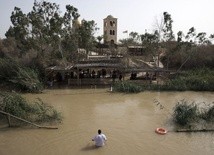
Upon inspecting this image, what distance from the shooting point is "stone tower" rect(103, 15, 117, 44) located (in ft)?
181

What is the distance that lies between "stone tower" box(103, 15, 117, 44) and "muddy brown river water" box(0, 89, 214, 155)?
3675cm

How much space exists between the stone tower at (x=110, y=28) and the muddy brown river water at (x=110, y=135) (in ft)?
121

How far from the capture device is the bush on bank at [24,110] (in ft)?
47.0

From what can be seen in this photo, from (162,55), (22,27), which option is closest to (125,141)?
(22,27)

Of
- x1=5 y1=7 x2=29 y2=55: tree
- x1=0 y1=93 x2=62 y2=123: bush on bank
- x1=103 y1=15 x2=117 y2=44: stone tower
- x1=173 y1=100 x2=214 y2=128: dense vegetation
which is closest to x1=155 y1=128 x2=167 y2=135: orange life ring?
x1=173 y1=100 x2=214 y2=128: dense vegetation

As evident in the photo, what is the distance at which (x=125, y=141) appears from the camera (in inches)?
491

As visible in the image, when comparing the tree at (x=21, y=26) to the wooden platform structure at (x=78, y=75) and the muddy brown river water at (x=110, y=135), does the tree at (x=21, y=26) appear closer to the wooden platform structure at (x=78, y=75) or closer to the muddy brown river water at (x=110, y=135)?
the wooden platform structure at (x=78, y=75)

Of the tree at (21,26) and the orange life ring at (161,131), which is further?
the tree at (21,26)

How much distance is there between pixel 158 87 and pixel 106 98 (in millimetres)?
5472

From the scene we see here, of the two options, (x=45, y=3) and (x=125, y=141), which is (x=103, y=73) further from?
(x=125, y=141)

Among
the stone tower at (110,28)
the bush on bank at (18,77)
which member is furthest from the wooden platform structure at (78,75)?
the stone tower at (110,28)

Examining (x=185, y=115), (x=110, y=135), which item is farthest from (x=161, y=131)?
(x=110, y=135)

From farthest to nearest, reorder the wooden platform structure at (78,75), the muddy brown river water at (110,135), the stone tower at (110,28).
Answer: the stone tower at (110,28)
the wooden platform structure at (78,75)
the muddy brown river water at (110,135)

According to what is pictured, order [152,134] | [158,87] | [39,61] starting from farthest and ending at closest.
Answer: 1. [39,61]
2. [158,87]
3. [152,134]
